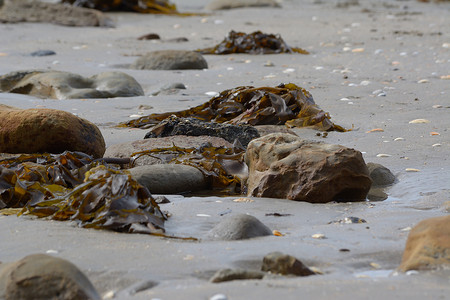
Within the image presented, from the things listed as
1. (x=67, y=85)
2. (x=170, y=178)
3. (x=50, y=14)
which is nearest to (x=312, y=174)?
(x=170, y=178)

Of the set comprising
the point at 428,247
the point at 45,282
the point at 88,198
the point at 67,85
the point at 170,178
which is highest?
the point at 428,247

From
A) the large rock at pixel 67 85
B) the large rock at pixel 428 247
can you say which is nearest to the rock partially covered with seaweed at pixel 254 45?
the large rock at pixel 67 85

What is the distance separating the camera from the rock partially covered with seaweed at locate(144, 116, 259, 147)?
464 centimetres

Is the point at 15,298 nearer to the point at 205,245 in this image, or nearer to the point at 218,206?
the point at 205,245

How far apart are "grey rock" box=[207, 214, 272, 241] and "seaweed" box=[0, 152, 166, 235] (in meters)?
0.24

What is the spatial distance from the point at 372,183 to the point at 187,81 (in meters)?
3.79

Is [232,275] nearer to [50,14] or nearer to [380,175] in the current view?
[380,175]

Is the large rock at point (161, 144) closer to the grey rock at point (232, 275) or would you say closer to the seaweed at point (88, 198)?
the seaweed at point (88, 198)

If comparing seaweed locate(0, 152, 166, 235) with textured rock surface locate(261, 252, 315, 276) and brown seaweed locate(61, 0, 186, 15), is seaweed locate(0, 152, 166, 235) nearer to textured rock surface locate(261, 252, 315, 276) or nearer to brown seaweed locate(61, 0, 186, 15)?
textured rock surface locate(261, 252, 315, 276)

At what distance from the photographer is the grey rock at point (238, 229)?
2.81m

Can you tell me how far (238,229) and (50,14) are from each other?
33.0ft

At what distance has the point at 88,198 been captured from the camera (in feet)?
10.3

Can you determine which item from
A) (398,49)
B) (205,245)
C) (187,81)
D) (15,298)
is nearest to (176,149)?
(205,245)

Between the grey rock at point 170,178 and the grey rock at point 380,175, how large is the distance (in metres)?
0.92
